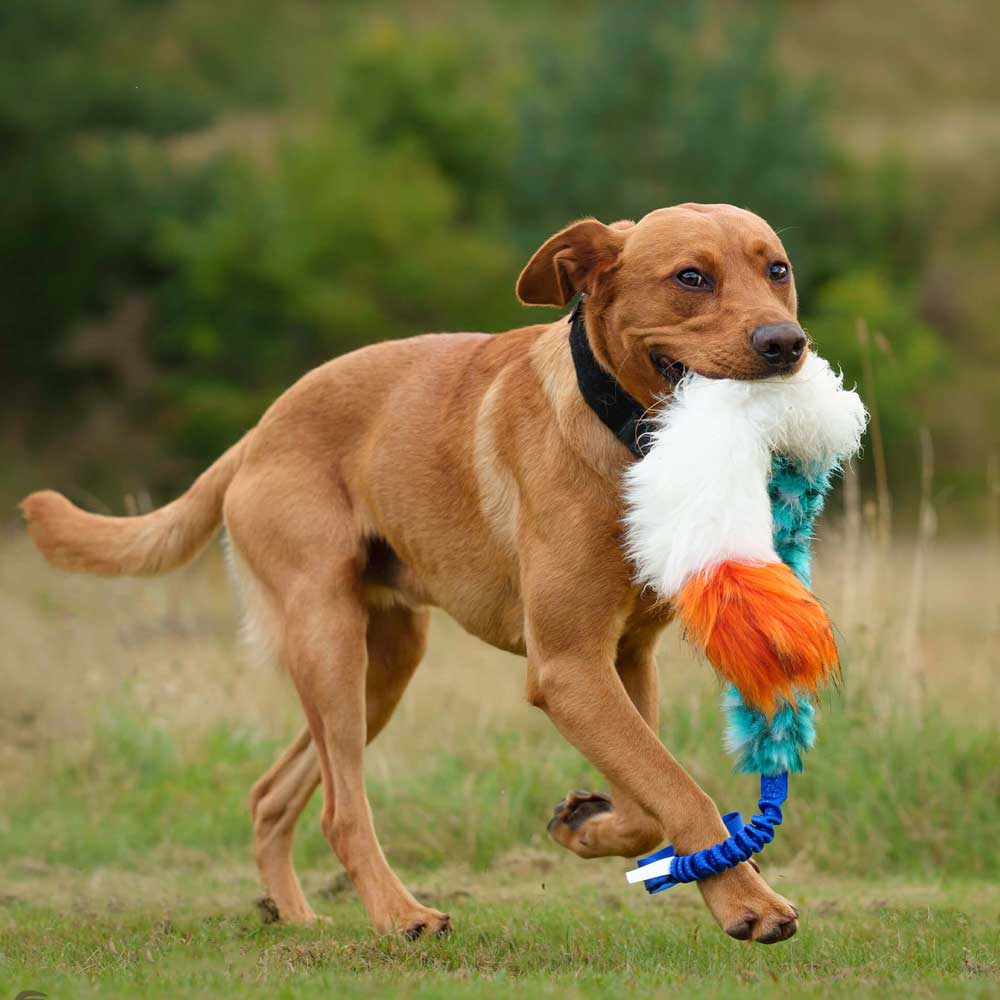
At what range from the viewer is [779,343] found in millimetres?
4402

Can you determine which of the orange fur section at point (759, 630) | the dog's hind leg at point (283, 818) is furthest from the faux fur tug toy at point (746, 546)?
the dog's hind leg at point (283, 818)

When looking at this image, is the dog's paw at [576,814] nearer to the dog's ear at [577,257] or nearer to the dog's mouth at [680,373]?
the dog's mouth at [680,373]

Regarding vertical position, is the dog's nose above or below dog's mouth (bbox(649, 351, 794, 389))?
above

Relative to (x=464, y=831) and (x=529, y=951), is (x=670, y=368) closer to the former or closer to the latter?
(x=529, y=951)

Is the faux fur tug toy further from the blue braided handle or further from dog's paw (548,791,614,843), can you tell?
dog's paw (548,791,614,843)

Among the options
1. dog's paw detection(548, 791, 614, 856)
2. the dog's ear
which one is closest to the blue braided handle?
dog's paw detection(548, 791, 614, 856)

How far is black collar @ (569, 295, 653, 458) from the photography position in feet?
15.7

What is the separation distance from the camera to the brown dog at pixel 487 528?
15.2 ft

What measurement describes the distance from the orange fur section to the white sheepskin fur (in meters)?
0.08

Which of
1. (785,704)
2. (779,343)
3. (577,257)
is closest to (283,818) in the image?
(785,704)

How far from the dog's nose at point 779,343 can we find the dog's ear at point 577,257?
0.64m

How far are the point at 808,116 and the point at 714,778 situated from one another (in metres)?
33.8

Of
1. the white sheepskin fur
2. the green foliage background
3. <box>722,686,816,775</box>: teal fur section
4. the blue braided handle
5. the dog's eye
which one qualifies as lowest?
the green foliage background

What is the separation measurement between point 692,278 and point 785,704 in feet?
4.13
